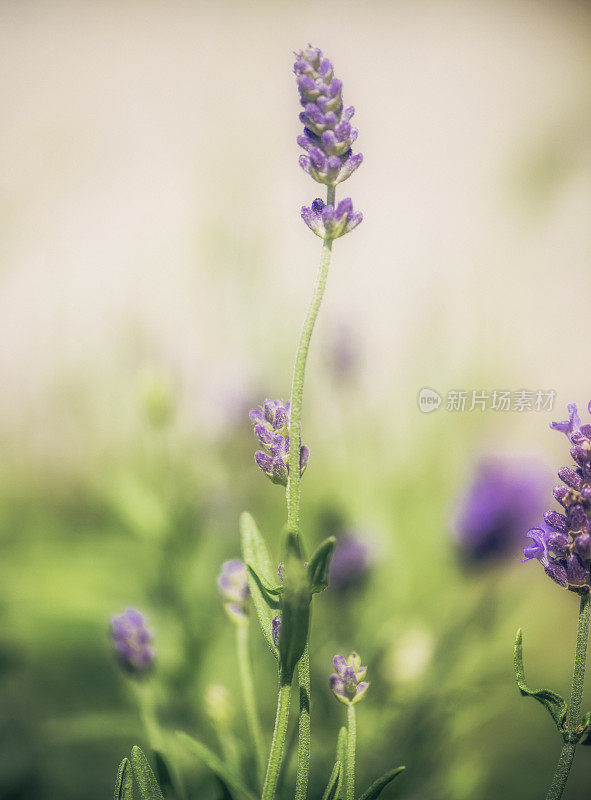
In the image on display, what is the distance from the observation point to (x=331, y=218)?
34cm

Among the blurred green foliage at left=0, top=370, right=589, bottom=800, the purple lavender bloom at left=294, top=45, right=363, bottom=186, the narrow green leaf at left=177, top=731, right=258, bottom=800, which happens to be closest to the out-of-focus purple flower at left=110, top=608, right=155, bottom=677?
the blurred green foliage at left=0, top=370, right=589, bottom=800

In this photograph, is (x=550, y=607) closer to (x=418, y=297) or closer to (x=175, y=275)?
(x=418, y=297)

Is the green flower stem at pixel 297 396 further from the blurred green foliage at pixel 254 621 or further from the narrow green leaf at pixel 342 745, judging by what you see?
the blurred green foliage at pixel 254 621

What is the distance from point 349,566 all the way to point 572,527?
17.8 inches

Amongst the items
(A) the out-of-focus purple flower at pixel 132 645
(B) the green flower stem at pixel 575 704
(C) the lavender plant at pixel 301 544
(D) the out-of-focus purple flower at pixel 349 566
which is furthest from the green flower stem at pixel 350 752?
(D) the out-of-focus purple flower at pixel 349 566

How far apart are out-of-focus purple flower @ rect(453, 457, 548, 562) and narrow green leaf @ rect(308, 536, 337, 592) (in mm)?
533

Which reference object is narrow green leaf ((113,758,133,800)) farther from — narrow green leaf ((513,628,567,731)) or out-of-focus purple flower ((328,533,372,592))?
out-of-focus purple flower ((328,533,372,592))

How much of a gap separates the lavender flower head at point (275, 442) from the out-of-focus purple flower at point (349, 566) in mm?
464

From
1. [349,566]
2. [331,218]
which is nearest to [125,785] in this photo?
[331,218]

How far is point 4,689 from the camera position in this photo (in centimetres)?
84

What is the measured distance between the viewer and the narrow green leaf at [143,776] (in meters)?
0.37

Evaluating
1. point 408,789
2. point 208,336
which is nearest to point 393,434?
point 208,336

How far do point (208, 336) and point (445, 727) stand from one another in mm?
835

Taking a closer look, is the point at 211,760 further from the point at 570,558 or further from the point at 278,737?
the point at 570,558
